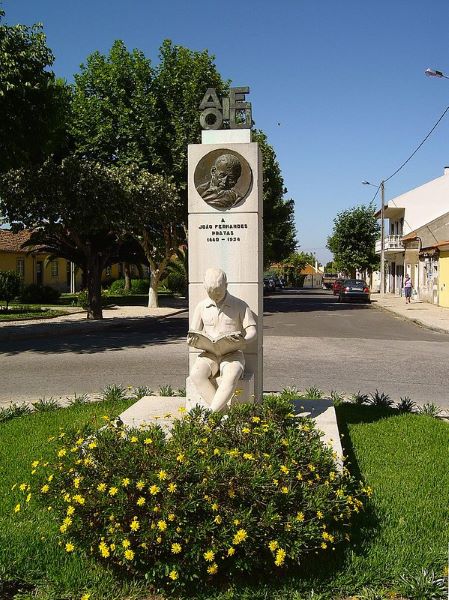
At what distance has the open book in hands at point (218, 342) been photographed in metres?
5.80

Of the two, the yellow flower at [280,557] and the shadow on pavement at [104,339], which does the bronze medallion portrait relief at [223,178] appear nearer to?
the yellow flower at [280,557]

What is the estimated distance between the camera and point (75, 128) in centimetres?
2584

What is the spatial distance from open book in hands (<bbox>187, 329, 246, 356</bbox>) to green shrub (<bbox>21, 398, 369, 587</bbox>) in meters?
1.91

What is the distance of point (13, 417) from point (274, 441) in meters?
4.46

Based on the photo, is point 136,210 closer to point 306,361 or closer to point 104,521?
point 306,361

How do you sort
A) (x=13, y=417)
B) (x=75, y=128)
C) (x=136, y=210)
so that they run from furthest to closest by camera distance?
1. (x=75, y=128)
2. (x=136, y=210)
3. (x=13, y=417)

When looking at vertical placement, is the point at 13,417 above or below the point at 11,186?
below

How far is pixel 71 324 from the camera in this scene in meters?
20.7

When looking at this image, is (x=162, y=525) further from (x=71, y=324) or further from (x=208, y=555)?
(x=71, y=324)

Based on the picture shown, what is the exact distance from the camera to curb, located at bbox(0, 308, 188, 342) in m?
17.5

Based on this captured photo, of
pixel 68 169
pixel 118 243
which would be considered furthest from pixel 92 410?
pixel 118 243

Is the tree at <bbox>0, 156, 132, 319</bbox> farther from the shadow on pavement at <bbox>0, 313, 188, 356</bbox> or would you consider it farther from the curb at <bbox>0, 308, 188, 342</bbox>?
the shadow on pavement at <bbox>0, 313, 188, 356</bbox>

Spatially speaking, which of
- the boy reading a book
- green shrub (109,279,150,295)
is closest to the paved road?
the boy reading a book

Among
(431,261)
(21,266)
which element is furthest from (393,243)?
(21,266)
